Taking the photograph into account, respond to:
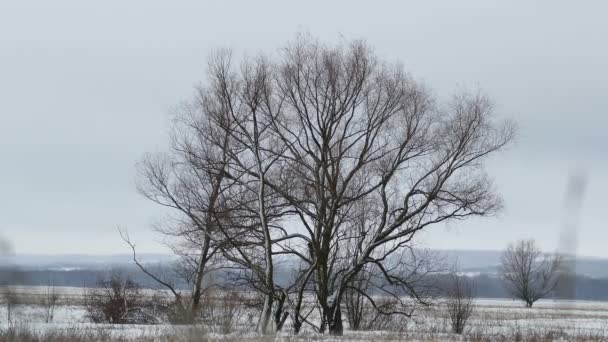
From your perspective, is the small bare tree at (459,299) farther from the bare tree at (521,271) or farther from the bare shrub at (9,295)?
the bare tree at (521,271)

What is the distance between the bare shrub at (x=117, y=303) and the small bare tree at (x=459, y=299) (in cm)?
1066

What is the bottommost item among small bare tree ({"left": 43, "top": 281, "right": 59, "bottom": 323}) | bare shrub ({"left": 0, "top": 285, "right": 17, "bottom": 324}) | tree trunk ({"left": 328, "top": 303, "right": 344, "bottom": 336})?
tree trunk ({"left": 328, "top": 303, "right": 344, "bottom": 336})

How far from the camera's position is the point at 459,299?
2541 centimetres

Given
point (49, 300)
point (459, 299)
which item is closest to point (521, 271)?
point (459, 299)

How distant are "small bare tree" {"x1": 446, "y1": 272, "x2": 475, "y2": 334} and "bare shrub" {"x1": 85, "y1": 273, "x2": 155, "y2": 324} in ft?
35.0

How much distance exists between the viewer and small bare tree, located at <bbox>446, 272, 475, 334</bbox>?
2505cm

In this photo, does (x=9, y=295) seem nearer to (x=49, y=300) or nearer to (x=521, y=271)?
(x=49, y=300)

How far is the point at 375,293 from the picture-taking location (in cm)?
2639

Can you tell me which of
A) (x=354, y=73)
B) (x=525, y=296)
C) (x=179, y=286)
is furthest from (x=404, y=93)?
(x=525, y=296)

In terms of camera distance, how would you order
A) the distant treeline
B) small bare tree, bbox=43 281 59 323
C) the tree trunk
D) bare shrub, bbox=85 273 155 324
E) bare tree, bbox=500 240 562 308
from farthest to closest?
bare tree, bbox=500 240 562 308
bare shrub, bbox=85 273 155 324
the tree trunk
small bare tree, bbox=43 281 59 323
the distant treeline

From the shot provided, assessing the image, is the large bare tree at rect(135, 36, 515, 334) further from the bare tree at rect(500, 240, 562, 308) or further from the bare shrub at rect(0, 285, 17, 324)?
the bare tree at rect(500, 240, 562, 308)

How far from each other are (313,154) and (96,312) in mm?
11234

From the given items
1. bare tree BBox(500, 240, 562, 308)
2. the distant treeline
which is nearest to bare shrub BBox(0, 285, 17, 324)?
the distant treeline

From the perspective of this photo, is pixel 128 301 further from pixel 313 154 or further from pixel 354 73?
pixel 354 73
